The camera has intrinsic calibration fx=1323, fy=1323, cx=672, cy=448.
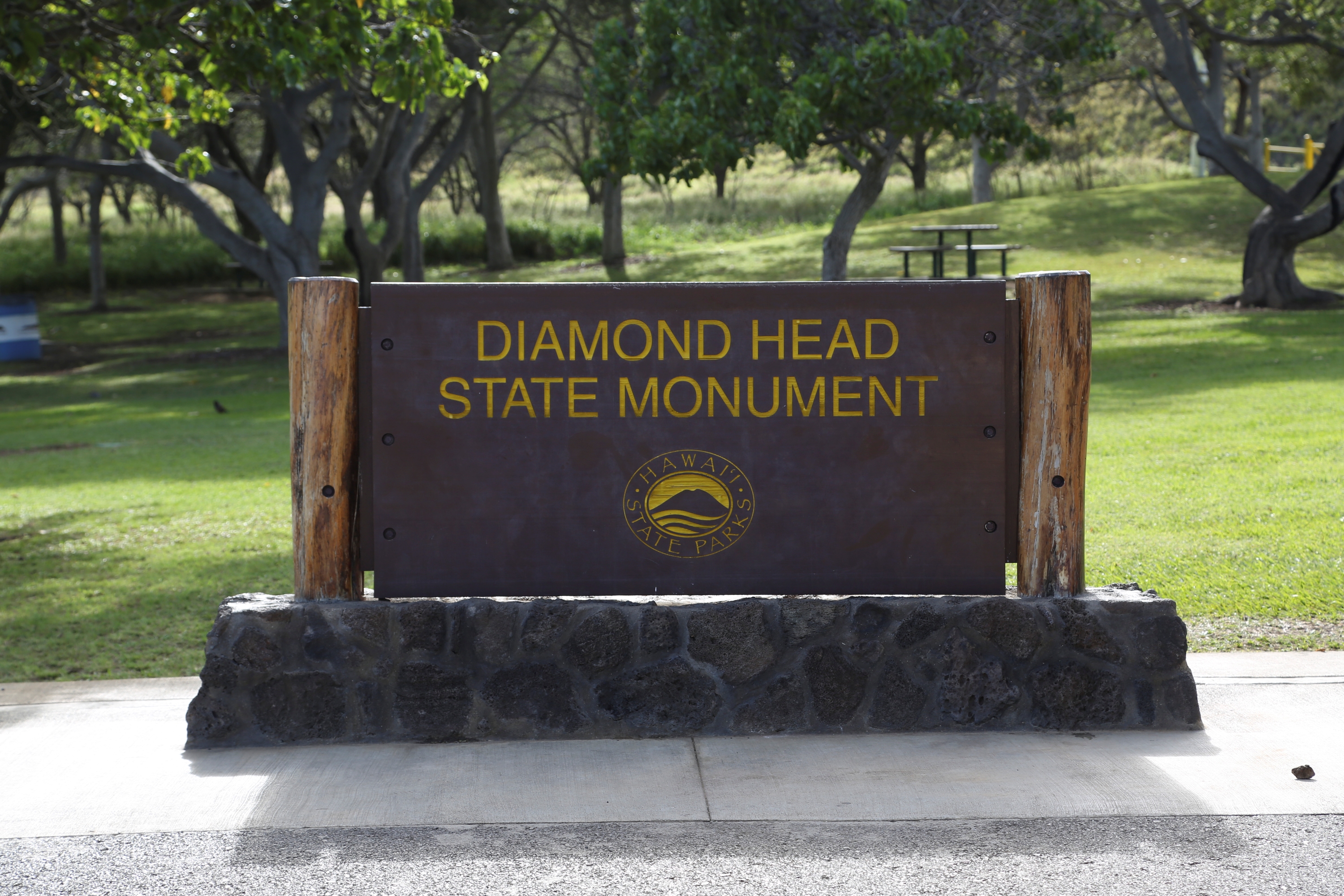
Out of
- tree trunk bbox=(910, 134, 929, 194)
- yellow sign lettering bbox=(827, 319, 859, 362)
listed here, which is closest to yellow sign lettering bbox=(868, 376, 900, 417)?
yellow sign lettering bbox=(827, 319, 859, 362)

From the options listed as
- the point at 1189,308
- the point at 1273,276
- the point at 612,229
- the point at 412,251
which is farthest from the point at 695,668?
the point at 612,229

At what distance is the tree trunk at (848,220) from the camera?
64.1ft

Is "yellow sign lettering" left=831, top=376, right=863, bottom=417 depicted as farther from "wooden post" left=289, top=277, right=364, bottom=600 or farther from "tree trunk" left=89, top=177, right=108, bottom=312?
"tree trunk" left=89, top=177, right=108, bottom=312

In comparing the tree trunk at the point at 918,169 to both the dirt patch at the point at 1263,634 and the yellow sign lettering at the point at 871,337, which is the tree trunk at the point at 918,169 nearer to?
the dirt patch at the point at 1263,634

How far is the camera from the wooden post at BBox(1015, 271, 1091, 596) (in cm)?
504

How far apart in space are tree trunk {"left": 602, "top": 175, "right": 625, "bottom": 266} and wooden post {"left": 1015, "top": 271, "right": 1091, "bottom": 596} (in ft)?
93.8

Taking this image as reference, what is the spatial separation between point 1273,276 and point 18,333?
76.8 feet

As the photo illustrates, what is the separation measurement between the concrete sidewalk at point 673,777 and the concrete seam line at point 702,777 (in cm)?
1

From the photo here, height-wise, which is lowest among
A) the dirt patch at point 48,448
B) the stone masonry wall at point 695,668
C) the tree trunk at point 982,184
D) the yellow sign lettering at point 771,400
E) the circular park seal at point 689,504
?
the dirt patch at point 48,448

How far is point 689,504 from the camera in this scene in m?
5.15

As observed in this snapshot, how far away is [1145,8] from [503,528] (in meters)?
19.8

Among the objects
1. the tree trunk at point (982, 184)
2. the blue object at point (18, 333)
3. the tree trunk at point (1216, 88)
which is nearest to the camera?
the tree trunk at point (1216, 88)

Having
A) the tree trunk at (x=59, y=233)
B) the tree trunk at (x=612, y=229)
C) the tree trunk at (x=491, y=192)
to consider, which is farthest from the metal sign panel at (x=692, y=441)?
the tree trunk at (x=59, y=233)

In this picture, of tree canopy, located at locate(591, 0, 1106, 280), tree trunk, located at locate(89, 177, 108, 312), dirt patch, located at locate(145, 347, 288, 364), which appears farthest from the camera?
tree trunk, located at locate(89, 177, 108, 312)
